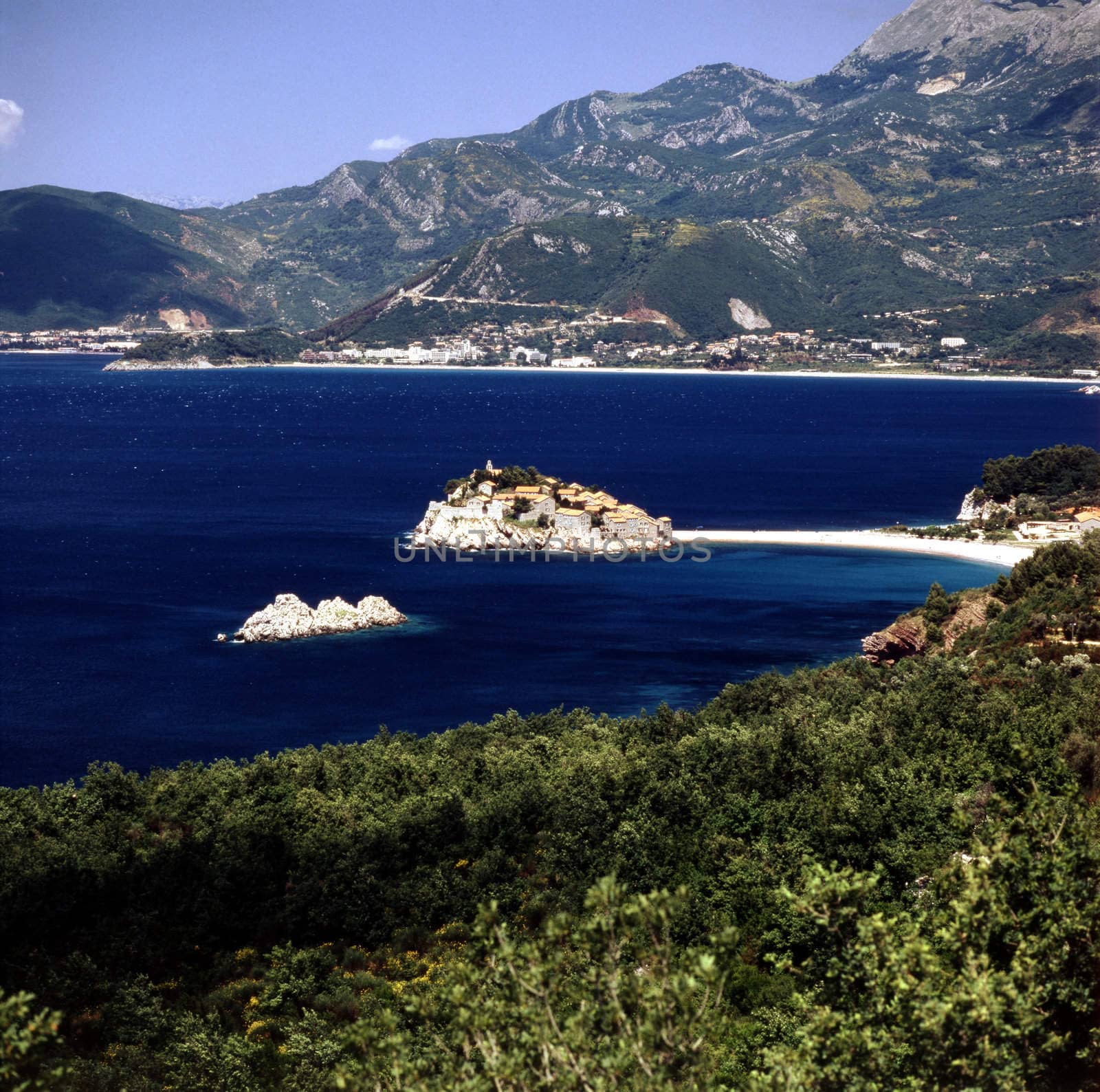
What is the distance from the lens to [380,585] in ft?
245

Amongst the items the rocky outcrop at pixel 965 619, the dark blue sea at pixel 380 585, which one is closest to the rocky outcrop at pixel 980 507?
the dark blue sea at pixel 380 585

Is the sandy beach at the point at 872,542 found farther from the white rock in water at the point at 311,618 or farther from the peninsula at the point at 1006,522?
the white rock in water at the point at 311,618

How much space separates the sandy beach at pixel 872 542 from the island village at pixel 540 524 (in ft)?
13.5

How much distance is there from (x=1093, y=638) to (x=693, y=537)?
163ft

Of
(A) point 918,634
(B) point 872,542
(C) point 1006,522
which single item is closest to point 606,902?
(A) point 918,634

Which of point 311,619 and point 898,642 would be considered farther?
point 311,619

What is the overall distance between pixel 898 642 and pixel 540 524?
1579 inches

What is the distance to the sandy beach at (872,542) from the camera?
8025 cm

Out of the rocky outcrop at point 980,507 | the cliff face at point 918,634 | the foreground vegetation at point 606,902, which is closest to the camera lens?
the foreground vegetation at point 606,902

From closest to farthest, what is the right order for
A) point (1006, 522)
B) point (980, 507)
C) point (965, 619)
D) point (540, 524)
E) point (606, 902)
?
point (606, 902)
point (965, 619)
point (1006, 522)
point (540, 524)
point (980, 507)

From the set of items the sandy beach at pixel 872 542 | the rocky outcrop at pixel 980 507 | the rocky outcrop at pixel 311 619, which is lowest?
the rocky outcrop at pixel 311 619

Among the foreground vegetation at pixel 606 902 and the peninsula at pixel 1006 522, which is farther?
the peninsula at pixel 1006 522

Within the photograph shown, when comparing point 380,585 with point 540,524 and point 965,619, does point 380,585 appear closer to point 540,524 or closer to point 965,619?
point 540,524

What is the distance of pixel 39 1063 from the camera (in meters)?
18.7
